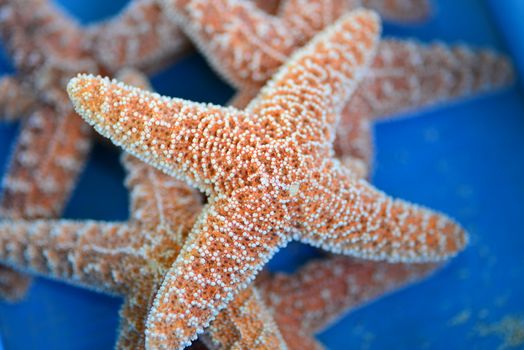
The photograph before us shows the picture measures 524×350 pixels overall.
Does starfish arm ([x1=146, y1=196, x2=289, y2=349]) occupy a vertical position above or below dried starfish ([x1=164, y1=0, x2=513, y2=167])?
below

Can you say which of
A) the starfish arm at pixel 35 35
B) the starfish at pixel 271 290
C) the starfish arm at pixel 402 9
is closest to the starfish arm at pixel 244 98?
the starfish at pixel 271 290

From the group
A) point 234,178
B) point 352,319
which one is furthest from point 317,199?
point 352,319

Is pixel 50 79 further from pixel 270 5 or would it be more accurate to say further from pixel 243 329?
pixel 243 329

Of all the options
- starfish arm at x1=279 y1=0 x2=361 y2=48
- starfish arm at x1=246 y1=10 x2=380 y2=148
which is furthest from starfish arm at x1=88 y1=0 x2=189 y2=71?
starfish arm at x1=246 y1=10 x2=380 y2=148

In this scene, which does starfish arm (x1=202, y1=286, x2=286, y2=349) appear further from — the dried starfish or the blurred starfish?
the blurred starfish

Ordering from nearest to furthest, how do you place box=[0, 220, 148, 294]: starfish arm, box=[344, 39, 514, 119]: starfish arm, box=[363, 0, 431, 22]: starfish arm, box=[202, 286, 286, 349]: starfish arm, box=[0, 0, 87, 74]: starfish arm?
box=[202, 286, 286, 349]: starfish arm
box=[0, 220, 148, 294]: starfish arm
box=[0, 0, 87, 74]: starfish arm
box=[344, 39, 514, 119]: starfish arm
box=[363, 0, 431, 22]: starfish arm

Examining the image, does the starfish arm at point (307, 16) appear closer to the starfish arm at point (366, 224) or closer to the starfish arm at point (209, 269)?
the starfish arm at point (366, 224)

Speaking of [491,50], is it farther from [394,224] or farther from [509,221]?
[394,224]
